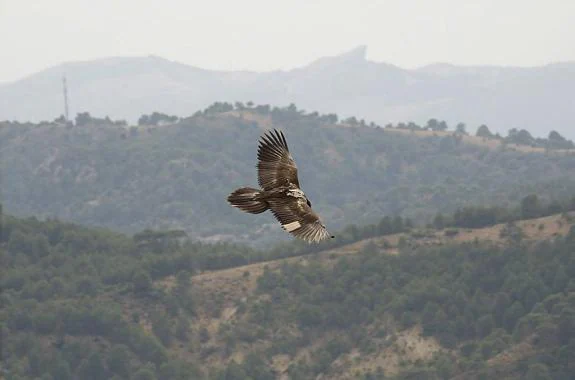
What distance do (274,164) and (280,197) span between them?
6.67ft

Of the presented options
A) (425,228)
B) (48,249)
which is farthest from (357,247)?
(48,249)

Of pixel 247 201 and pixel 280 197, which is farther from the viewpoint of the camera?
pixel 280 197

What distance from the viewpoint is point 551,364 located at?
4998 inches

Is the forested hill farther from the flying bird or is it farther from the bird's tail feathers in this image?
the bird's tail feathers

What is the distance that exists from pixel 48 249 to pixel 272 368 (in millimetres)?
39958

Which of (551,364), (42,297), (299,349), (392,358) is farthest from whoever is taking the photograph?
(42,297)

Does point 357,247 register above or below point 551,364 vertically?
above

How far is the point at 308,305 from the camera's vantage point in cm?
15075

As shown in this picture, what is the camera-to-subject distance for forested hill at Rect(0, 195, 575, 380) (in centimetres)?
13538

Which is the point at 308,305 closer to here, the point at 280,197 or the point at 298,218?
the point at 280,197

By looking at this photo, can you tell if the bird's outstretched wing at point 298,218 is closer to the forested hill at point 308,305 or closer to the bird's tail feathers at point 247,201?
the bird's tail feathers at point 247,201

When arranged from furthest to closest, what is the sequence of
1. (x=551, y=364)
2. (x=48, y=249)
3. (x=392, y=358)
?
(x=48, y=249), (x=392, y=358), (x=551, y=364)

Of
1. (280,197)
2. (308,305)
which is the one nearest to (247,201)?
(280,197)

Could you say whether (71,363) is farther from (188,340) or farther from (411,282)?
(411,282)
